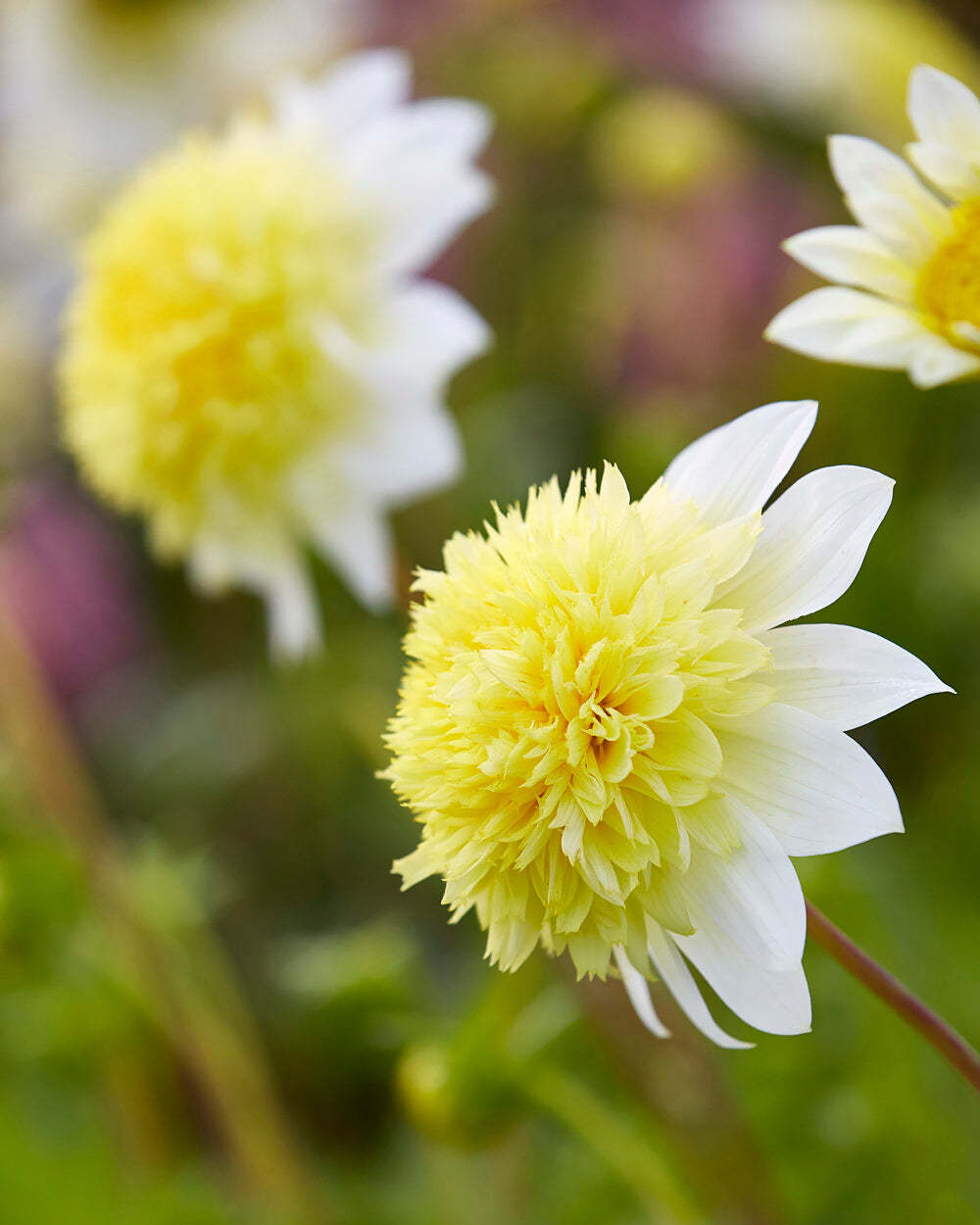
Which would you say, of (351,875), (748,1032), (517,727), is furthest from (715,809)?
(351,875)

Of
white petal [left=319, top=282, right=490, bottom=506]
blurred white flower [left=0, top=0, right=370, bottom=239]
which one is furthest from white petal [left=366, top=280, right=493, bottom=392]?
blurred white flower [left=0, top=0, right=370, bottom=239]

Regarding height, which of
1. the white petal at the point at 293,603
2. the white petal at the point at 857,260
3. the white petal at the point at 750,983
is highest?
the white petal at the point at 857,260

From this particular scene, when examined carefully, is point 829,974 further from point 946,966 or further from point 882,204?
point 882,204

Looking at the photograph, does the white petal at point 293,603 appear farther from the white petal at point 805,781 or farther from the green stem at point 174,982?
the white petal at point 805,781

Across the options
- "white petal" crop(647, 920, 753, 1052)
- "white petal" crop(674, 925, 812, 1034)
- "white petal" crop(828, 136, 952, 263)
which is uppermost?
"white petal" crop(828, 136, 952, 263)

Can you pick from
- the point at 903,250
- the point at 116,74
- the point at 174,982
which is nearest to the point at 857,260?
the point at 903,250

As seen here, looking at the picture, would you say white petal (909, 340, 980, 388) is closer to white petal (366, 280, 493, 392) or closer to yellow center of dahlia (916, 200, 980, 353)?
yellow center of dahlia (916, 200, 980, 353)

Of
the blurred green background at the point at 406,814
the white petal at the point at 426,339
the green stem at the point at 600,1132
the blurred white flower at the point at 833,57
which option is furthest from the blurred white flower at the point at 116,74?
the green stem at the point at 600,1132
